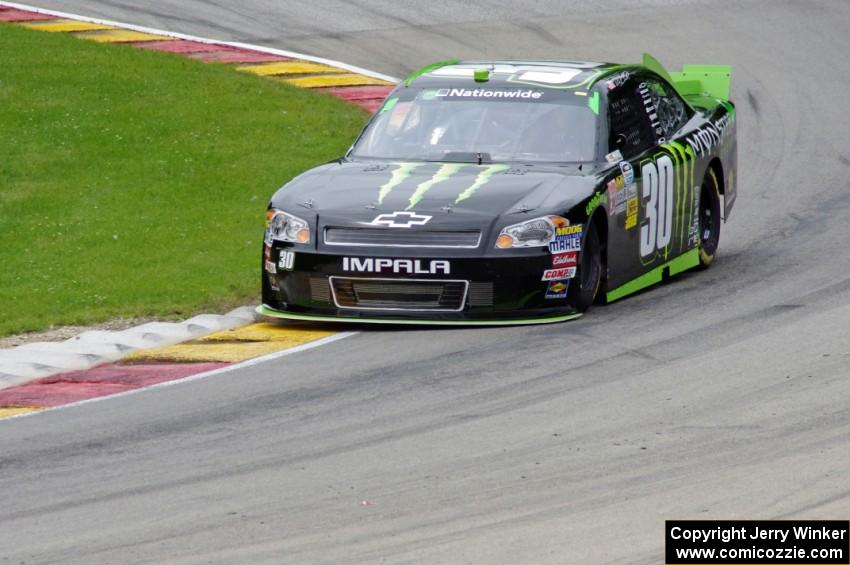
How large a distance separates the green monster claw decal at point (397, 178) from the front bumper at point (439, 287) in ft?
1.64

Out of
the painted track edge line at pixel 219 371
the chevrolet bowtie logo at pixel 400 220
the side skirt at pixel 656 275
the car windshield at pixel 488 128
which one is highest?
the car windshield at pixel 488 128

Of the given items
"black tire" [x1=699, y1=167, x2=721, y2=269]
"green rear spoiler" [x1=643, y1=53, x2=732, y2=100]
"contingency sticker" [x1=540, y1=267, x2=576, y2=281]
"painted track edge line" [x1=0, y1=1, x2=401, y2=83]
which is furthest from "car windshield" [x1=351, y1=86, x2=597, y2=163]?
"painted track edge line" [x1=0, y1=1, x2=401, y2=83]

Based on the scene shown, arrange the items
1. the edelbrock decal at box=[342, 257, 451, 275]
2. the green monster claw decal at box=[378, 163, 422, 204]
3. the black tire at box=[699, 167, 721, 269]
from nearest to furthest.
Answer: the edelbrock decal at box=[342, 257, 451, 275]
the green monster claw decal at box=[378, 163, 422, 204]
the black tire at box=[699, 167, 721, 269]

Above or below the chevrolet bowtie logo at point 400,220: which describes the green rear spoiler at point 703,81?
above

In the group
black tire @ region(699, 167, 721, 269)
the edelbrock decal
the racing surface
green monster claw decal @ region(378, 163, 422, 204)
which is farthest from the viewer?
black tire @ region(699, 167, 721, 269)

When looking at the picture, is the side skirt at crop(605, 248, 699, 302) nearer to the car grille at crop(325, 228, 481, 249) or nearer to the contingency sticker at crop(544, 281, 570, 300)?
the contingency sticker at crop(544, 281, 570, 300)

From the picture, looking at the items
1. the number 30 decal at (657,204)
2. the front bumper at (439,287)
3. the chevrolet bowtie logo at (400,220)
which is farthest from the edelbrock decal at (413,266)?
the number 30 decal at (657,204)

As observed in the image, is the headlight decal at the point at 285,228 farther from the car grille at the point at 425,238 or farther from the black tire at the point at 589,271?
the black tire at the point at 589,271

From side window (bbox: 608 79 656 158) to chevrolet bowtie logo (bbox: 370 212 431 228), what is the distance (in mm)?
1624

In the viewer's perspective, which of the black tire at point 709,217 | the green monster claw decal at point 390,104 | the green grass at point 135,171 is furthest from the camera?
the black tire at point 709,217

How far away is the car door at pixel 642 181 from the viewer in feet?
35.6

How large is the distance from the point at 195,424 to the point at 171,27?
14650mm

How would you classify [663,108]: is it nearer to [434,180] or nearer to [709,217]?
[709,217]

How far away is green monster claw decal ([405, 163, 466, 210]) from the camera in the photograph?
33.7 feet
